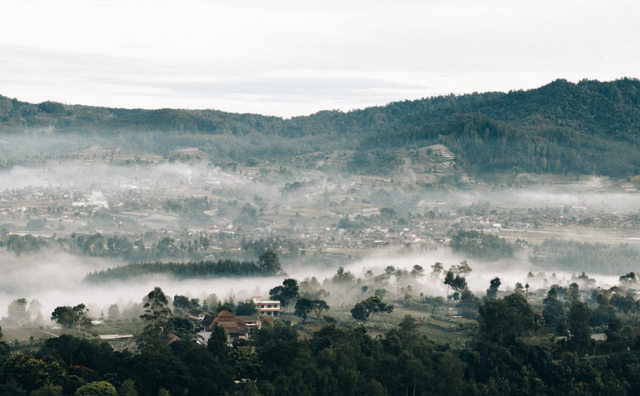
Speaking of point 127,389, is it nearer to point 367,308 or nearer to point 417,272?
point 367,308

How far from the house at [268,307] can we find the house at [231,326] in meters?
10.0

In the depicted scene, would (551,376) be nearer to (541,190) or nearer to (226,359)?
(226,359)

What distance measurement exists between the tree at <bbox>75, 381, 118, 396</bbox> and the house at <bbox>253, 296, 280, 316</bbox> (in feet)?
106

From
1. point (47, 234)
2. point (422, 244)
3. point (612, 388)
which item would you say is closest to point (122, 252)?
point (47, 234)

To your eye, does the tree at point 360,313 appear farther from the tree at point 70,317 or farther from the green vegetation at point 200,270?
the green vegetation at point 200,270

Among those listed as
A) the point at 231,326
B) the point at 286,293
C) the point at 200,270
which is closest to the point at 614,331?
the point at 231,326

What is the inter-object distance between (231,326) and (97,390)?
2102 centimetres

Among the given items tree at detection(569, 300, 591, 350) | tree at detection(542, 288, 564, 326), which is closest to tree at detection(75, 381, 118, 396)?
tree at detection(569, 300, 591, 350)

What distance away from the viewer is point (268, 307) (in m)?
72.9

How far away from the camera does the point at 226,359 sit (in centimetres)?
4766

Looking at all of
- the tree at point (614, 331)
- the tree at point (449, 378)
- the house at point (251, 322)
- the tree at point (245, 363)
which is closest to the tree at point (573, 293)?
the tree at point (614, 331)

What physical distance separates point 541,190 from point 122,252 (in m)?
85.7

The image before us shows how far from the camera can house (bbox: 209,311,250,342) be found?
58.0 m

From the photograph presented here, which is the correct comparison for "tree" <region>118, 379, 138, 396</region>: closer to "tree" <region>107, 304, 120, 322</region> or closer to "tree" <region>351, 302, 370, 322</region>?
"tree" <region>351, 302, 370, 322</region>
